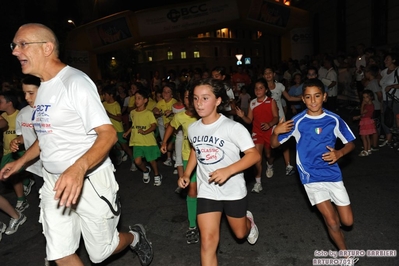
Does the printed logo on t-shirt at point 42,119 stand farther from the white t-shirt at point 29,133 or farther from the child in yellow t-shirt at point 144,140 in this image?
the child in yellow t-shirt at point 144,140

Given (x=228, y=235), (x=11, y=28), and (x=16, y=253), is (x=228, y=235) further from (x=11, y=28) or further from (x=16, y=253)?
(x=11, y=28)

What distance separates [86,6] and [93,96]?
3607 cm

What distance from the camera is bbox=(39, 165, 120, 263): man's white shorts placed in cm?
315

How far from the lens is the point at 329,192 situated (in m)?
3.74

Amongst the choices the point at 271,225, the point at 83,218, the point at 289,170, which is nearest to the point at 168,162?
the point at 289,170

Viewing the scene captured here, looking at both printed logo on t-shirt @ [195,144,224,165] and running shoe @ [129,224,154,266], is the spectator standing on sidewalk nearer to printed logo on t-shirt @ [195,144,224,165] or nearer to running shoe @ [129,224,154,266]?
running shoe @ [129,224,154,266]

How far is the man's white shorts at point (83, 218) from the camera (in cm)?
315

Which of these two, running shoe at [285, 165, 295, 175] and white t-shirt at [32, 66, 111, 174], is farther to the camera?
running shoe at [285, 165, 295, 175]

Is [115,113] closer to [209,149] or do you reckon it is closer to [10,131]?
[10,131]

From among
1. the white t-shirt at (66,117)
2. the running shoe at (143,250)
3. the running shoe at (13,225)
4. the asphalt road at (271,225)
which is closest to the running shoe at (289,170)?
the asphalt road at (271,225)

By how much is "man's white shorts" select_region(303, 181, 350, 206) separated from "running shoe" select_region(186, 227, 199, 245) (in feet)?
5.23

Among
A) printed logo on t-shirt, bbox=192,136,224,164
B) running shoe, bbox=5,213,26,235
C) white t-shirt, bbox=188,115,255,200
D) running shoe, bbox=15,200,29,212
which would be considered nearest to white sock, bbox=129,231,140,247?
white t-shirt, bbox=188,115,255,200

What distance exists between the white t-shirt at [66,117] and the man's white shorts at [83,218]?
0.87ft

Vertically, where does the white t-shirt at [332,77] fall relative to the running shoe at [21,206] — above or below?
above
